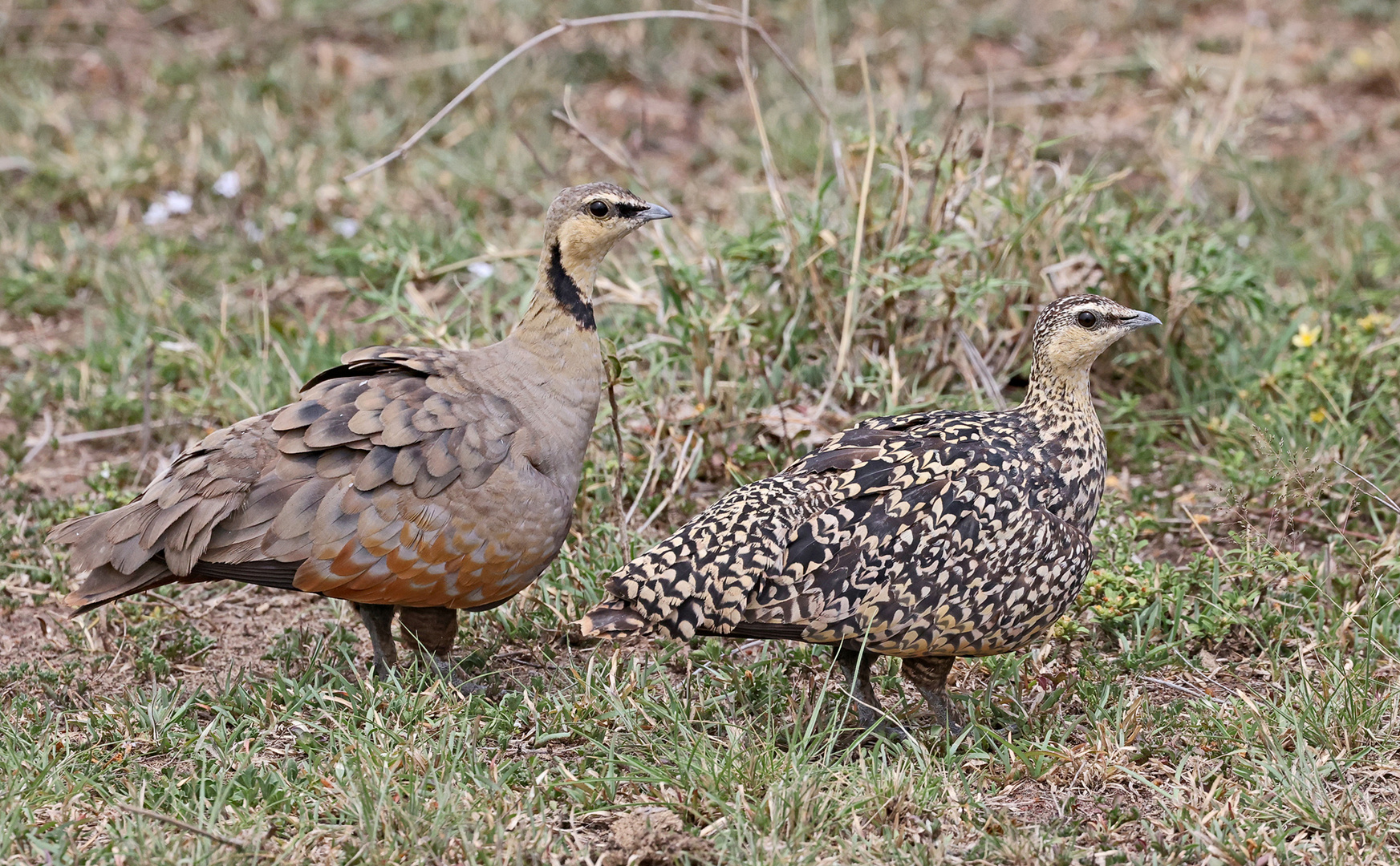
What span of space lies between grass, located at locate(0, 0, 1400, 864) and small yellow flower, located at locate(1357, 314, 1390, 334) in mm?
69

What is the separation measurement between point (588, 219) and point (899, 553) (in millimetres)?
1545

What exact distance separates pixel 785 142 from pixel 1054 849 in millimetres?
5304

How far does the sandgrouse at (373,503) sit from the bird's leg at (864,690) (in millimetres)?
962

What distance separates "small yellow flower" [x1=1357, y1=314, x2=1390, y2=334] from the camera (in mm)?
6090

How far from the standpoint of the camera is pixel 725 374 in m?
5.83

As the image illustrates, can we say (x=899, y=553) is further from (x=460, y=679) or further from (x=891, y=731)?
(x=460, y=679)

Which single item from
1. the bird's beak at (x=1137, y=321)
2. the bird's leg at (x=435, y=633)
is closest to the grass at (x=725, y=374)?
the bird's leg at (x=435, y=633)


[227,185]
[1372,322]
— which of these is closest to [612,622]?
[1372,322]

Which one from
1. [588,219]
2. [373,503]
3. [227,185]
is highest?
[588,219]

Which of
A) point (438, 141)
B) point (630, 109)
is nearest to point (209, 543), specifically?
point (438, 141)

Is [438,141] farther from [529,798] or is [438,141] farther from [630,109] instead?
[529,798]

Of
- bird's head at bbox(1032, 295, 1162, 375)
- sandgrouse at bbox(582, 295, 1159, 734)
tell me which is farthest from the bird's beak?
sandgrouse at bbox(582, 295, 1159, 734)

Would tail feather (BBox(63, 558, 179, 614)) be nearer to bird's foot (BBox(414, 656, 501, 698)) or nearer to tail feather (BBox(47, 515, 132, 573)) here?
tail feather (BBox(47, 515, 132, 573))

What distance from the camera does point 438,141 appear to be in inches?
334
